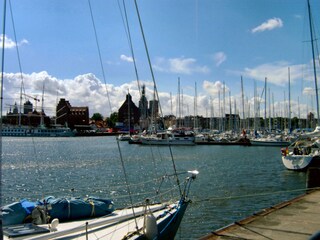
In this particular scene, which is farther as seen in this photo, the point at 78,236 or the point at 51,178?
the point at 51,178

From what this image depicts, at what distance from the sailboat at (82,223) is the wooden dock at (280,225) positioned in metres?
1.76

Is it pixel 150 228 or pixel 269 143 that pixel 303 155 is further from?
pixel 269 143

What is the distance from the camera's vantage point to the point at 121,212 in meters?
11.1

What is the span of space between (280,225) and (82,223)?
641cm

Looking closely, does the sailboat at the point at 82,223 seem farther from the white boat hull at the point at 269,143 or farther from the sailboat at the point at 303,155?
the white boat hull at the point at 269,143

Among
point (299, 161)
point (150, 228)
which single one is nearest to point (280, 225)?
point (150, 228)

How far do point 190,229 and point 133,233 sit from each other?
7639 millimetres

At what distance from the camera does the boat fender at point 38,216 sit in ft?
30.1

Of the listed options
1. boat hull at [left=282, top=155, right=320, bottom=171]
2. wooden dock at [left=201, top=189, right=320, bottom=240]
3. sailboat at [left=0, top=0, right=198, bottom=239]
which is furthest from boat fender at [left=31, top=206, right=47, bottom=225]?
boat hull at [left=282, top=155, right=320, bottom=171]

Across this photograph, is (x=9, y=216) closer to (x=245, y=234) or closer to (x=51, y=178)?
(x=245, y=234)

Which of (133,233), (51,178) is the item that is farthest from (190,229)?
(51,178)

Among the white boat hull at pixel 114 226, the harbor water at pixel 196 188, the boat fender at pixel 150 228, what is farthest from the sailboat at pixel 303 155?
the boat fender at pixel 150 228

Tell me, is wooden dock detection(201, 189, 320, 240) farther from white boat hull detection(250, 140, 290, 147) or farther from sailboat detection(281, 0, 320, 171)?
white boat hull detection(250, 140, 290, 147)

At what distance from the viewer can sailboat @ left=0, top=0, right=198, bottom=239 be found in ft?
27.7
